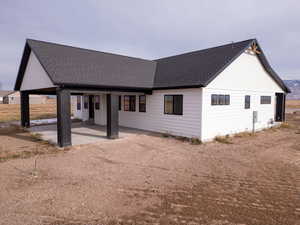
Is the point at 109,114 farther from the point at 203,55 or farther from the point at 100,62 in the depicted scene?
the point at 203,55

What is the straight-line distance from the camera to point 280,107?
1585cm

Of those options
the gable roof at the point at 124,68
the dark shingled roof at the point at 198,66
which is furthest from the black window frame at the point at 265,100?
the dark shingled roof at the point at 198,66

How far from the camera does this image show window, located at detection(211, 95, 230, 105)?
10.3 meters

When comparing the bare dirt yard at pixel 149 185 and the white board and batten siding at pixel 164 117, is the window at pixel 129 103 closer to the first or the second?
the white board and batten siding at pixel 164 117

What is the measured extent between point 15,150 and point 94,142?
331cm

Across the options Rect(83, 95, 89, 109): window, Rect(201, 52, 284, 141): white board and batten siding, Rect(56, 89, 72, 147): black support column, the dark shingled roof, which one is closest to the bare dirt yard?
Rect(56, 89, 72, 147): black support column

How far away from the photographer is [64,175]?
5.52 metres

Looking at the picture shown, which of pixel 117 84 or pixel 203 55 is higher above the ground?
pixel 203 55

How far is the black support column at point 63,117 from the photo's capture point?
28.3 feet

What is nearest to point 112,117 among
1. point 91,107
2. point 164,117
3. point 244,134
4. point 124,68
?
point 164,117

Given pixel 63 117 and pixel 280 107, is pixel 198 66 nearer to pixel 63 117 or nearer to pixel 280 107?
pixel 63 117

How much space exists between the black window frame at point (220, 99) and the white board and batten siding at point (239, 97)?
177 mm

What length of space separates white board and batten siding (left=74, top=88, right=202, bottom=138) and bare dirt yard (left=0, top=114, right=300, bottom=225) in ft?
6.76

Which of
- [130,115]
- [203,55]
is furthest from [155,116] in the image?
[203,55]
